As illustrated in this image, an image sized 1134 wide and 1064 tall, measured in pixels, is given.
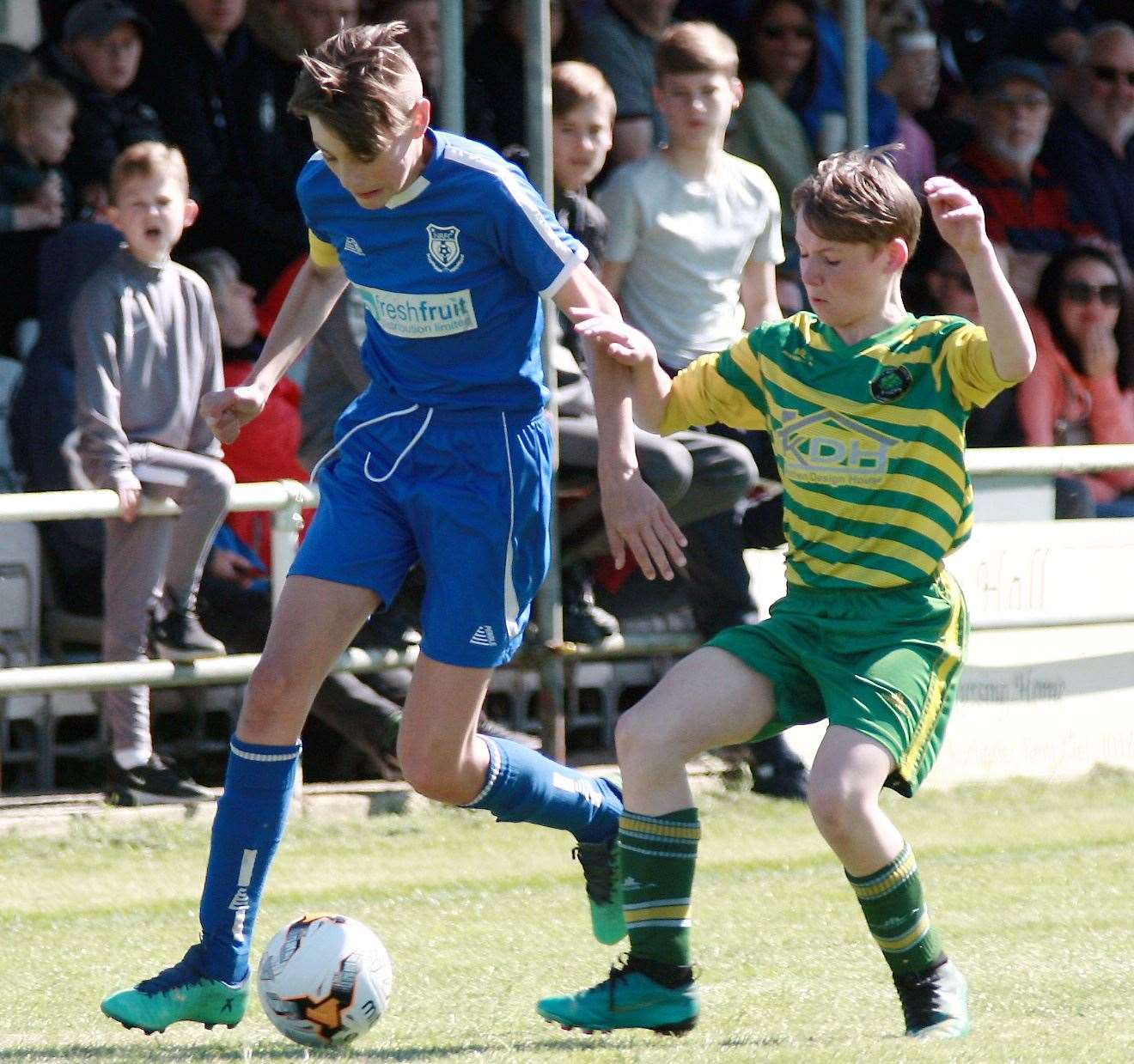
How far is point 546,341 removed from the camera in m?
6.63

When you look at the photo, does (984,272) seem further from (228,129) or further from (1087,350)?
(1087,350)

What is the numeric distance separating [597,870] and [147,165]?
2.75m

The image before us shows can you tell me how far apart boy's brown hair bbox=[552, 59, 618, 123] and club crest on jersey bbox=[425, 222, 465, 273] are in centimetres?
251

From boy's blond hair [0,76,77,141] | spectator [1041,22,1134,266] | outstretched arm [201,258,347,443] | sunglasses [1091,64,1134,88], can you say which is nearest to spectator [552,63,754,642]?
boy's blond hair [0,76,77,141]

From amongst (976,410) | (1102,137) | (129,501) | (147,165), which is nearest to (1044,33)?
(1102,137)

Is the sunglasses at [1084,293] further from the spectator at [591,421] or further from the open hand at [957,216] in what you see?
the open hand at [957,216]

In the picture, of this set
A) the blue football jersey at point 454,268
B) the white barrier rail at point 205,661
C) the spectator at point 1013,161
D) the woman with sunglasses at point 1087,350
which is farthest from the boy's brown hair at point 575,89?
the spectator at point 1013,161

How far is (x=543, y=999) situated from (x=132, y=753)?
2606 mm

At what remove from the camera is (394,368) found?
434cm

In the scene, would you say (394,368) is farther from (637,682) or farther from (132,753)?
(637,682)

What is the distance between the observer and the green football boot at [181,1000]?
153 inches

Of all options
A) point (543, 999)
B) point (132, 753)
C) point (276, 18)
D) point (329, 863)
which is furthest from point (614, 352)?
point (276, 18)

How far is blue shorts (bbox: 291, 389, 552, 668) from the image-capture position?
4.25 metres

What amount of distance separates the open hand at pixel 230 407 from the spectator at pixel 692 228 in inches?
97.7
